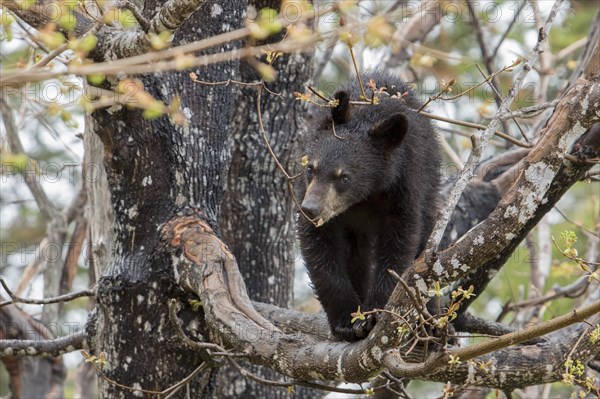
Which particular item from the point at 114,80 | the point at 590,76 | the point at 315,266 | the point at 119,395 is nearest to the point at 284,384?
the point at 315,266

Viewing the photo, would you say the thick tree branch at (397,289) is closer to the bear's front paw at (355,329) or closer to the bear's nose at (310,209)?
the bear's front paw at (355,329)

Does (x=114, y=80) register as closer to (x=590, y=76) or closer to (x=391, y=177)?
(x=391, y=177)

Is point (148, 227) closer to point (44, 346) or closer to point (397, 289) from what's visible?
point (44, 346)

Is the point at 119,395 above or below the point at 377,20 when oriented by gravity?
below

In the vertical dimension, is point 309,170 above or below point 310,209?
above

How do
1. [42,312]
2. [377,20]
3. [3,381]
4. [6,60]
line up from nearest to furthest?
[377,20], [42,312], [6,60], [3,381]

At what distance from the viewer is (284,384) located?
15.7 feet

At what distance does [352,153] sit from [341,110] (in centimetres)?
31

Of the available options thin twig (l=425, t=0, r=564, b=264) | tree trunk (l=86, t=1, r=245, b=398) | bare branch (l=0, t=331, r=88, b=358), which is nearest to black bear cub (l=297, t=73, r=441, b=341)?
tree trunk (l=86, t=1, r=245, b=398)

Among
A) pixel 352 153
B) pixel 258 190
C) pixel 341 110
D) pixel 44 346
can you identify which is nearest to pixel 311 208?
pixel 352 153

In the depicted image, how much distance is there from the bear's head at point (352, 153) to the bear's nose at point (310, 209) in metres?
0.17

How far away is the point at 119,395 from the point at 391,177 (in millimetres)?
2414

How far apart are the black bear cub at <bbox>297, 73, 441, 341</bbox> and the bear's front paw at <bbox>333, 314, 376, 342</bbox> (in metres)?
0.01

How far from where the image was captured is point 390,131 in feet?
18.6
